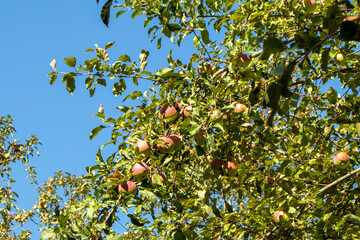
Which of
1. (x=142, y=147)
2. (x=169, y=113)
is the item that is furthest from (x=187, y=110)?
(x=142, y=147)

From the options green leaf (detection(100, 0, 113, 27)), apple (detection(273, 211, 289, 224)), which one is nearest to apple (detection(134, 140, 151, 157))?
apple (detection(273, 211, 289, 224))

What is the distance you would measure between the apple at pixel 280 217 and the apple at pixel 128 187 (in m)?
1.18

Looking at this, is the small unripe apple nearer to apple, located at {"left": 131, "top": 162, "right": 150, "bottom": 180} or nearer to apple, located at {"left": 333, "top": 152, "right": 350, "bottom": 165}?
apple, located at {"left": 131, "top": 162, "right": 150, "bottom": 180}

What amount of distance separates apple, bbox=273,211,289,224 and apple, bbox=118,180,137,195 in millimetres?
1182

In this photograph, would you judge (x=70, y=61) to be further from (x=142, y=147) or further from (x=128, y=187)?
(x=128, y=187)

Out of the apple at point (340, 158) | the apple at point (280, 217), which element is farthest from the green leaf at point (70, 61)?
the apple at point (340, 158)

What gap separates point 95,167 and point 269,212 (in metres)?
1.40

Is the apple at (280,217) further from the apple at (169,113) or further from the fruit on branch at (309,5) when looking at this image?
the fruit on branch at (309,5)

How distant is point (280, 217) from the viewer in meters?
2.64

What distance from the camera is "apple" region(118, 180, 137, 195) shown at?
212 centimetres

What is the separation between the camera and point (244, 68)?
2.56m

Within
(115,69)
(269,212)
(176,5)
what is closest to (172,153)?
(115,69)

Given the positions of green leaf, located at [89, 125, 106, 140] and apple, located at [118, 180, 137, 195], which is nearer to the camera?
apple, located at [118, 180, 137, 195]

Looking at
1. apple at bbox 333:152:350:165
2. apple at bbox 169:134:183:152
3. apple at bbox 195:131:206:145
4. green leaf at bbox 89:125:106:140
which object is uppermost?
green leaf at bbox 89:125:106:140
